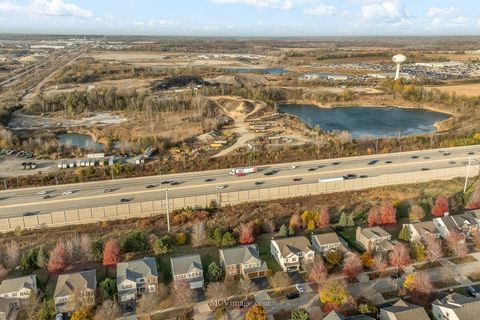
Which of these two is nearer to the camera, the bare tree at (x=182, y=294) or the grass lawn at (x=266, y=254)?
the bare tree at (x=182, y=294)

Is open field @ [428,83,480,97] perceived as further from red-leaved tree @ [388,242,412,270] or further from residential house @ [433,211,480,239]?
red-leaved tree @ [388,242,412,270]

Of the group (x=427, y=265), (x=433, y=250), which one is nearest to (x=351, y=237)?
(x=427, y=265)

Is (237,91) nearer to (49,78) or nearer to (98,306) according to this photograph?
(49,78)

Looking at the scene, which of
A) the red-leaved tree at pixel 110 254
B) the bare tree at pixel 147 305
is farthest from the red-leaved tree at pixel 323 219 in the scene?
the red-leaved tree at pixel 110 254

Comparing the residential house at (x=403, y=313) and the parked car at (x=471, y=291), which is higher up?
the residential house at (x=403, y=313)

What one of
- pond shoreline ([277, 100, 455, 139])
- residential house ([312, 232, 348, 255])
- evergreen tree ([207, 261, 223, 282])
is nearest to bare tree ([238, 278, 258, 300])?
evergreen tree ([207, 261, 223, 282])

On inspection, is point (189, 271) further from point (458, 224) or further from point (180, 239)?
point (458, 224)

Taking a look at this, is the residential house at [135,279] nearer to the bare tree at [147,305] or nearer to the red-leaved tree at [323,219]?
the bare tree at [147,305]
